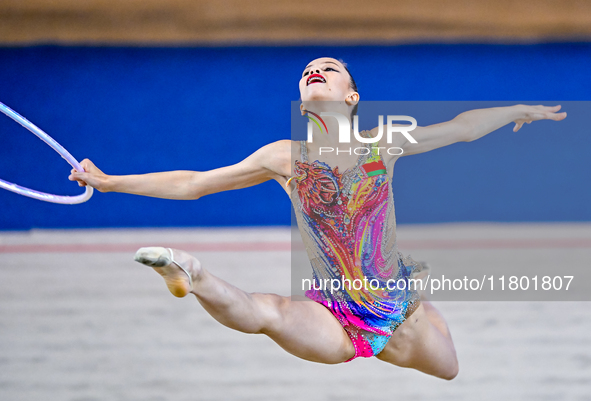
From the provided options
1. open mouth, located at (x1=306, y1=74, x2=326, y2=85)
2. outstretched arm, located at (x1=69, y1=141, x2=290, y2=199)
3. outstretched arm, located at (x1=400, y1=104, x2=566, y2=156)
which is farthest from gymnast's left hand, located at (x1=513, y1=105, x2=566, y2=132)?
outstretched arm, located at (x1=69, y1=141, x2=290, y2=199)

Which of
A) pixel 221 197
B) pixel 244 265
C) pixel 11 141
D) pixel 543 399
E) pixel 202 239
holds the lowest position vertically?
pixel 543 399

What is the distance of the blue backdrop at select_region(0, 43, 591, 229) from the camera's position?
4.18 meters

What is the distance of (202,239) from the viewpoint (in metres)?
4.23

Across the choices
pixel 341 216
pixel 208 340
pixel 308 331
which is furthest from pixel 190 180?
pixel 208 340

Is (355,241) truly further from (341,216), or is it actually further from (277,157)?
(277,157)

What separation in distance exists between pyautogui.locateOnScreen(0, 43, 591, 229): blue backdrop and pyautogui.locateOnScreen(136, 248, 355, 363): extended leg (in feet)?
8.95

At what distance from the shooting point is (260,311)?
136 cm

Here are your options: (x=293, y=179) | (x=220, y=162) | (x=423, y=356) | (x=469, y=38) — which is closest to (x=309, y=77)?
(x=293, y=179)

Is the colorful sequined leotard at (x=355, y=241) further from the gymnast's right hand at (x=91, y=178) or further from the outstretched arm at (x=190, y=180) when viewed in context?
the gymnast's right hand at (x=91, y=178)

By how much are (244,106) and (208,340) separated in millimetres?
1988

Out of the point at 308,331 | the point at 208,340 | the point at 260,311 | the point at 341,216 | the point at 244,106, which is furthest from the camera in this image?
the point at 244,106

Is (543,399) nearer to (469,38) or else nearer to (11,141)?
(469,38)

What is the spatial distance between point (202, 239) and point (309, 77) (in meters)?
2.81

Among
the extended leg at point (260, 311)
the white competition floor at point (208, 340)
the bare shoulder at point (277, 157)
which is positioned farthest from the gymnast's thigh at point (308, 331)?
the white competition floor at point (208, 340)
